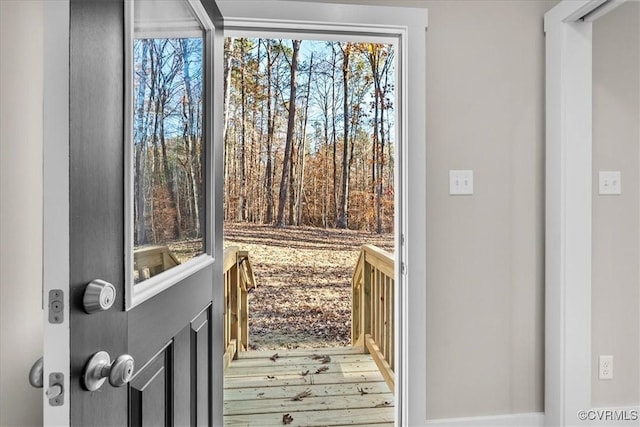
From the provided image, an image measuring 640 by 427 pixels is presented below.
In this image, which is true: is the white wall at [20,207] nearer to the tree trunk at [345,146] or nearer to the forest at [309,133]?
the forest at [309,133]

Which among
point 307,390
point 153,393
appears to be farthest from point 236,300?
point 153,393

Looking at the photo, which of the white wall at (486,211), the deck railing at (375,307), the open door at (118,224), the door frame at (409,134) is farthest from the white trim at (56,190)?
the deck railing at (375,307)

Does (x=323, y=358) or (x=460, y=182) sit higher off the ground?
(x=460, y=182)

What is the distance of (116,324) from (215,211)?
0.69m

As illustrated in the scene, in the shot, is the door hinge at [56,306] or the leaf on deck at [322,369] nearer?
the door hinge at [56,306]

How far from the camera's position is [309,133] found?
3.96m

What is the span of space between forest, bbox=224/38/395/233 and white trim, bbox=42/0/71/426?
325 centimetres

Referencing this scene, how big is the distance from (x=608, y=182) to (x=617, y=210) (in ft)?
0.46

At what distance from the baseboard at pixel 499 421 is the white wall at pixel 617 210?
28cm

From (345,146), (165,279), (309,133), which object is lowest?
(165,279)

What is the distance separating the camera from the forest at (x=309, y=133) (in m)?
3.83

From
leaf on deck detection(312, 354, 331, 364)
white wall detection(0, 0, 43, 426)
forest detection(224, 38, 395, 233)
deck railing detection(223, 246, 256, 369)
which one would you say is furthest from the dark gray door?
forest detection(224, 38, 395, 233)

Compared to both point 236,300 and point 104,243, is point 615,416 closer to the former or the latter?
point 104,243

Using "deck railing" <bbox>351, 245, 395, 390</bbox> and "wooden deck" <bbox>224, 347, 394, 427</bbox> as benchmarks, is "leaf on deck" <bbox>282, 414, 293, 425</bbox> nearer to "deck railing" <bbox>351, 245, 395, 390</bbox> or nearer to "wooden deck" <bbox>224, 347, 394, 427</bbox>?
"wooden deck" <bbox>224, 347, 394, 427</bbox>
